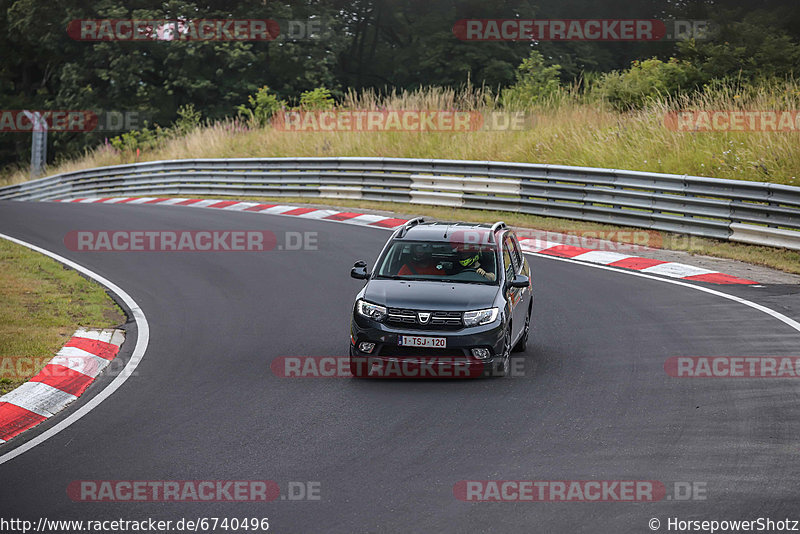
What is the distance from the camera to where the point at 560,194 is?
22656mm

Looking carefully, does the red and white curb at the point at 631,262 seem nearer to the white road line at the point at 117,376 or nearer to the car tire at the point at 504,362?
the car tire at the point at 504,362

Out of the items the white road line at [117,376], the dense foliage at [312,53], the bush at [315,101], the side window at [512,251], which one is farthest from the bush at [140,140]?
the side window at [512,251]

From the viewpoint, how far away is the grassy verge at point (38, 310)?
10.9 metres

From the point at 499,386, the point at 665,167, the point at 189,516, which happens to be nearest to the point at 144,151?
the point at 665,167

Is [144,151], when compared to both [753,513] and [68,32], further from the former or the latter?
[753,513]

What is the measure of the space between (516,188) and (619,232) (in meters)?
3.39

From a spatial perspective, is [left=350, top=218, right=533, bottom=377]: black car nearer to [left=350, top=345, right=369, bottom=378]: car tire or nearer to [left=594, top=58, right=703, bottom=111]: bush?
[left=350, top=345, right=369, bottom=378]: car tire

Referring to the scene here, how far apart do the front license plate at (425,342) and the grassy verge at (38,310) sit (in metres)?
3.94

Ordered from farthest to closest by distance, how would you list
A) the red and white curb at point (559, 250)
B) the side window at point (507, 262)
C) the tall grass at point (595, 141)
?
the tall grass at point (595, 141) < the red and white curb at point (559, 250) < the side window at point (507, 262)

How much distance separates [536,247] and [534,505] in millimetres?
13129

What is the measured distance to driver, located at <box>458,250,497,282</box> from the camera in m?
11.1

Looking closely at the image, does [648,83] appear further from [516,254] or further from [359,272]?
[359,272]

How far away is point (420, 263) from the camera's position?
1122 cm

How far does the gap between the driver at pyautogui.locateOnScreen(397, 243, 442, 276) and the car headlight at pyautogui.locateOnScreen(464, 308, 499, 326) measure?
A: 0.97 metres
